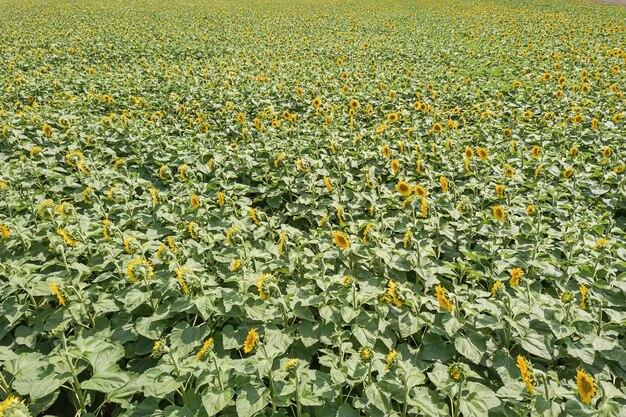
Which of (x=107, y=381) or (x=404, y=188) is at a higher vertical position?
(x=404, y=188)

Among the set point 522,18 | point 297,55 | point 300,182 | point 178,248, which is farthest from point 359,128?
point 522,18

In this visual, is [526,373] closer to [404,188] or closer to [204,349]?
[204,349]

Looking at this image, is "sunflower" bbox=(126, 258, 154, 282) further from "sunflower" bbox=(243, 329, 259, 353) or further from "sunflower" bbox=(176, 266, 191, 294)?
"sunflower" bbox=(243, 329, 259, 353)

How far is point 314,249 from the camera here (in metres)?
3.81

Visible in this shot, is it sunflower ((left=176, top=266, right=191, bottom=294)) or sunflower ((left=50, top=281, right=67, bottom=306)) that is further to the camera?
sunflower ((left=176, top=266, right=191, bottom=294))

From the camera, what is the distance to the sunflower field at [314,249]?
7.88 feet

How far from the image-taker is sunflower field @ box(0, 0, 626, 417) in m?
2.40

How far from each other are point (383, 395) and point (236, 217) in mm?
2598

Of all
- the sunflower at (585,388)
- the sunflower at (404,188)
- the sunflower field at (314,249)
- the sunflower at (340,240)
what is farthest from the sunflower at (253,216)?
the sunflower at (585,388)

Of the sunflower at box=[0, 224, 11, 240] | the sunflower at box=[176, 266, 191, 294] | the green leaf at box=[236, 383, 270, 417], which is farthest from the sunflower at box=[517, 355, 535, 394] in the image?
the sunflower at box=[0, 224, 11, 240]

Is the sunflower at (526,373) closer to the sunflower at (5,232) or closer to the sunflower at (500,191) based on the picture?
the sunflower at (500,191)

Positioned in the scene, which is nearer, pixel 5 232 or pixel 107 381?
pixel 107 381

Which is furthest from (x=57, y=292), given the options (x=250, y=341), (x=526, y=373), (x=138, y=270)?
(x=526, y=373)

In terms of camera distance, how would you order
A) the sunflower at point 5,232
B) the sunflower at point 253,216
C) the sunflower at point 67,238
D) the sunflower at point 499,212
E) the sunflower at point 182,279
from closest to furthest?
the sunflower at point 182,279 → the sunflower at point 67,238 → the sunflower at point 5,232 → the sunflower at point 499,212 → the sunflower at point 253,216
